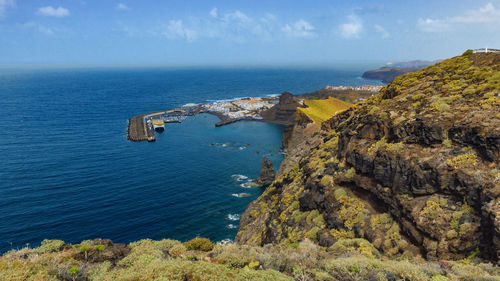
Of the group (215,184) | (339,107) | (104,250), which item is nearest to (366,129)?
(104,250)

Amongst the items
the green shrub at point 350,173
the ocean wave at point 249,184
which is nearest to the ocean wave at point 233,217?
the ocean wave at point 249,184

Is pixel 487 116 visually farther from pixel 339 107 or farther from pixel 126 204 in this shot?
pixel 339 107

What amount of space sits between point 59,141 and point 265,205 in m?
81.1

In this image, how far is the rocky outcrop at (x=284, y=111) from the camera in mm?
120812

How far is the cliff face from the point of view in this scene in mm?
13352

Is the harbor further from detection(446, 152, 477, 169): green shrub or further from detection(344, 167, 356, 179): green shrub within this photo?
detection(446, 152, 477, 169): green shrub

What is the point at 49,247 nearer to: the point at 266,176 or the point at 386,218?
the point at 386,218

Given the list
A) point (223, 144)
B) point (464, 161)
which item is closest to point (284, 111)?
point (223, 144)

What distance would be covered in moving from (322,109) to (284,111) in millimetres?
35291

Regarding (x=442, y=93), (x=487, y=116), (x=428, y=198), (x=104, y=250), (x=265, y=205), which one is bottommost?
(x=265, y=205)

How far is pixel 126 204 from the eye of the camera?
47812mm

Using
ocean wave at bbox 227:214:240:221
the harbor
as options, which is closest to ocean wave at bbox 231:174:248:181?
ocean wave at bbox 227:214:240:221

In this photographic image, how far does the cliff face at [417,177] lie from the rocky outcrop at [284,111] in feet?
309

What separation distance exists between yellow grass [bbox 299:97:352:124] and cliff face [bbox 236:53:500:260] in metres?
52.8
